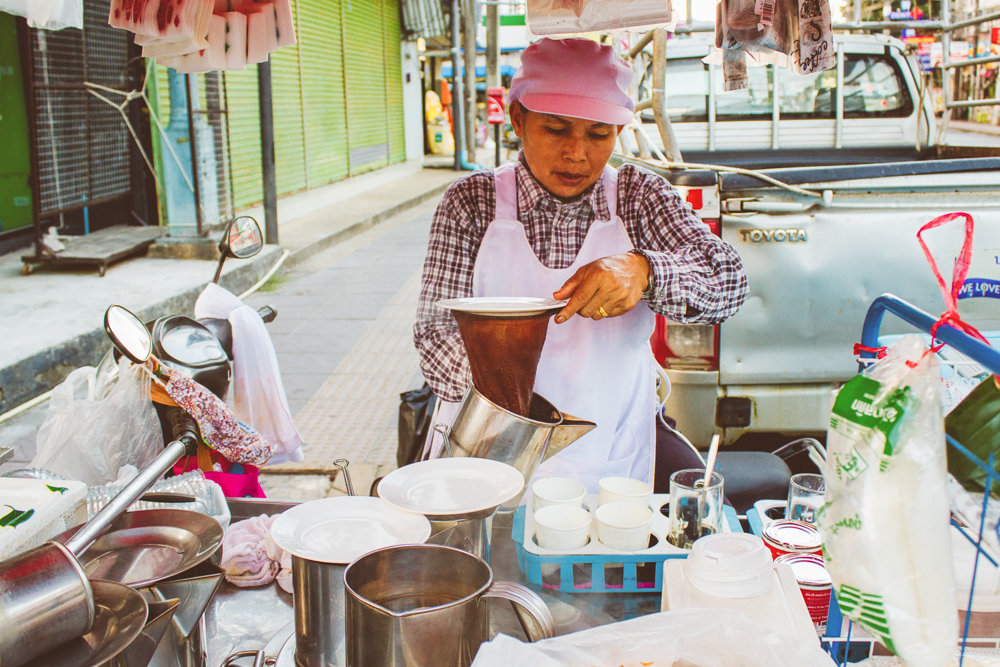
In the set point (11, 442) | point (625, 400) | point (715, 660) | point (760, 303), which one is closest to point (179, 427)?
point (625, 400)

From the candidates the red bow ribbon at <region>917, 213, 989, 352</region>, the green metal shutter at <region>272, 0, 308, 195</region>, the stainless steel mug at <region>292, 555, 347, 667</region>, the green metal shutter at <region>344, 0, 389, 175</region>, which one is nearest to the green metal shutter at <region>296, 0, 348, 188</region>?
the green metal shutter at <region>272, 0, 308, 195</region>

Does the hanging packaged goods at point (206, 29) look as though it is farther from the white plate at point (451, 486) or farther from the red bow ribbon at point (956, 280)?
the red bow ribbon at point (956, 280)

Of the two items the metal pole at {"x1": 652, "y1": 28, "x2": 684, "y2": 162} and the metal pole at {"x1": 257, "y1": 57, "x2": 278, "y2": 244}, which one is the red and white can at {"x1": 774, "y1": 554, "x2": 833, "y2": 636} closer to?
the metal pole at {"x1": 652, "y1": 28, "x2": 684, "y2": 162}

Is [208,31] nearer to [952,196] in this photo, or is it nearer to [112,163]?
[952,196]

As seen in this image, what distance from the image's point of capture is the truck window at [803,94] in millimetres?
5816

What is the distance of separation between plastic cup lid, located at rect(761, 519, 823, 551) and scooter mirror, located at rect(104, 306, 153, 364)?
1541mm

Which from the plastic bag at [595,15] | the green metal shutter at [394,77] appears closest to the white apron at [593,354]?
the plastic bag at [595,15]

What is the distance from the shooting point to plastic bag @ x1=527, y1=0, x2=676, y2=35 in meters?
2.08

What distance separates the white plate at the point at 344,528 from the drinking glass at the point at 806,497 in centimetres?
84

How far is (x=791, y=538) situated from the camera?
1552mm

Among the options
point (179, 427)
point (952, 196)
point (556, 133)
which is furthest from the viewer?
point (952, 196)

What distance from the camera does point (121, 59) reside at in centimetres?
775

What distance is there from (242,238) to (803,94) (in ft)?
15.0

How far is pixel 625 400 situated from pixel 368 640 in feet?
4.98
